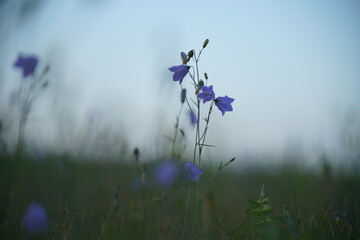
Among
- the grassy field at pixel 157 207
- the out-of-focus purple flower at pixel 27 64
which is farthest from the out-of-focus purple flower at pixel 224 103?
the out-of-focus purple flower at pixel 27 64

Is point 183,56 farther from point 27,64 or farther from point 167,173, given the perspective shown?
point 27,64

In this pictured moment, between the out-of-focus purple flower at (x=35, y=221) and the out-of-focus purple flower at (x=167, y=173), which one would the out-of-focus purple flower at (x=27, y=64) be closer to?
the out-of-focus purple flower at (x=35, y=221)

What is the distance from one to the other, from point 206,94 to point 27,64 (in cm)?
172

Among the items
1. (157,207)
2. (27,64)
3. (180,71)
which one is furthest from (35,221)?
(27,64)

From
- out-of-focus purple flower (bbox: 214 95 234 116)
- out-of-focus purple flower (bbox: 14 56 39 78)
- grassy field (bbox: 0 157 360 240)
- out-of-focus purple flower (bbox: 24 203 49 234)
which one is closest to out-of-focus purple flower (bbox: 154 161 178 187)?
grassy field (bbox: 0 157 360 240)

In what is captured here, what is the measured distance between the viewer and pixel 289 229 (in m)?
1.67

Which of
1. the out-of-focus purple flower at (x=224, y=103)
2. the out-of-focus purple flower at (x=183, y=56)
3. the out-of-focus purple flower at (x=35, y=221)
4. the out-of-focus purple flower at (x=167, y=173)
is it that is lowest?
the out-of-focus purple flower at (x=35, y=221)

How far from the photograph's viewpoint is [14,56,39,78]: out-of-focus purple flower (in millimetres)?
2793

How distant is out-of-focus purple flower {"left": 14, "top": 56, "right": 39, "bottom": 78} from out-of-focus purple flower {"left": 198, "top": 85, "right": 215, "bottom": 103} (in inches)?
61.9

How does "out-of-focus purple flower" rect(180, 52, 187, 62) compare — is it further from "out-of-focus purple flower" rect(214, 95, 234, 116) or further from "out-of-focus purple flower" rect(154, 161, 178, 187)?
"out-of-focus purple flower" rect(154, 161, 178, 187)

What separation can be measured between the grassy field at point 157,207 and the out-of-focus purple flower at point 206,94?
0.47 metres

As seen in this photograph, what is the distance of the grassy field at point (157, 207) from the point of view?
170 cm

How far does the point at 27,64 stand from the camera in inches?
112

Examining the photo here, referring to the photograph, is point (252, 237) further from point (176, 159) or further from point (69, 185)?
point (69, 185)
